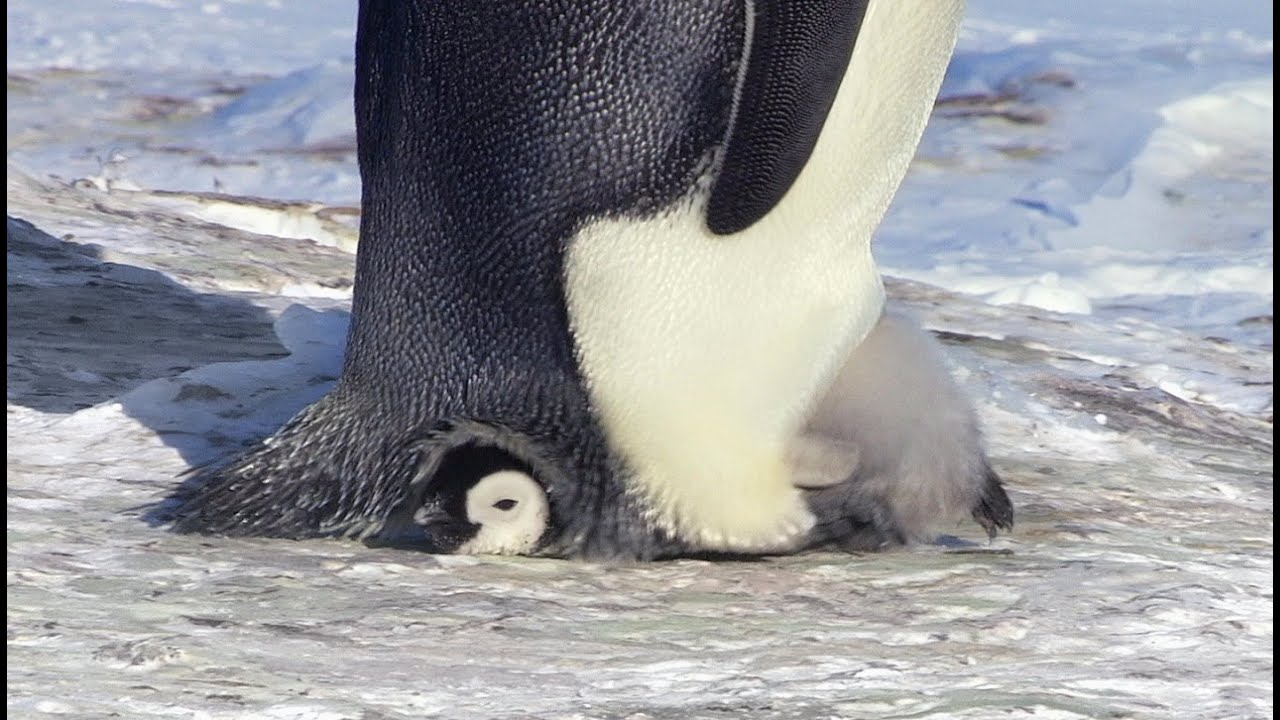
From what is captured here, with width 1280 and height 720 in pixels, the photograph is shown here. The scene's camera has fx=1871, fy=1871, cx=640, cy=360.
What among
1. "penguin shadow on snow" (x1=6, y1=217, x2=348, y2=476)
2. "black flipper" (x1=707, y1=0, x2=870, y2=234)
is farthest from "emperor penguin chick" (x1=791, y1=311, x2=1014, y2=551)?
"penguin shadow on snow" (x1=6, y1=217, x2=348, y2=476)

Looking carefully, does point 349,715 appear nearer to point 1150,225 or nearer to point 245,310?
point 245,310

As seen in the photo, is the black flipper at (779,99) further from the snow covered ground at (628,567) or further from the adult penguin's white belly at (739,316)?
the snow covered ground at (628,567)

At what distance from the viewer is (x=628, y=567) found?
206 centimetres

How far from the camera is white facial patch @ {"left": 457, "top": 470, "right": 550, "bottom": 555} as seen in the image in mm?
2049

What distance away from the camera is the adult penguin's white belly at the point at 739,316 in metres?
2.03

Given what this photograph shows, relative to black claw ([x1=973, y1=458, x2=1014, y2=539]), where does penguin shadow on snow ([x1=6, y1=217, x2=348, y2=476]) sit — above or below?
above

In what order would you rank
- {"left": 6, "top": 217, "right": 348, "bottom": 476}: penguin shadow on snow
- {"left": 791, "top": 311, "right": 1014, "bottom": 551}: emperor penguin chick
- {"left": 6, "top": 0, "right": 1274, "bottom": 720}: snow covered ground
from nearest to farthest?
1. {"left": 6, "top": 0, "right": 1274, "bottom": 720}: snow covered ground
2. {"left": 791, "top": 311, "right": 1014, "bottom": 551}: emperor penguin chick
3. {"left": 6, "top": 217, "right": 348, "bottom": 476}: penguin shadow on snow

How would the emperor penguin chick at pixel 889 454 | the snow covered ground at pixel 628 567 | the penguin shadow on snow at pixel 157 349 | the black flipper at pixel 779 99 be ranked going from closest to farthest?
the snow covered ground at pixel 628 567
the black flipper at pixel 779 99
the emperor penguin chick at pixel 889 454
the penguin shadow on snow at pixel 157 349

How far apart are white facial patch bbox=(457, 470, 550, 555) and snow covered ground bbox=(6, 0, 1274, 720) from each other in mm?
30

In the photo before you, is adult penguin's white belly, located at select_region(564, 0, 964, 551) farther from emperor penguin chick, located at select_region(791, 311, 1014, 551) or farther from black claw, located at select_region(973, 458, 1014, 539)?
black claw, located at select_region(973, 458, 1014, 539)

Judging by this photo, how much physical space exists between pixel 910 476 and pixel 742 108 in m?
0.47

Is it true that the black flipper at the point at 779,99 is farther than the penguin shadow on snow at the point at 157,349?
No

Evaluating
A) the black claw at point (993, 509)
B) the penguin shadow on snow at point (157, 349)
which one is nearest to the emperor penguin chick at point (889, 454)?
the black claw at point (993, 509)

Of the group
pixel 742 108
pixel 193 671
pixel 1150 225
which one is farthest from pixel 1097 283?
pixel 193 671
